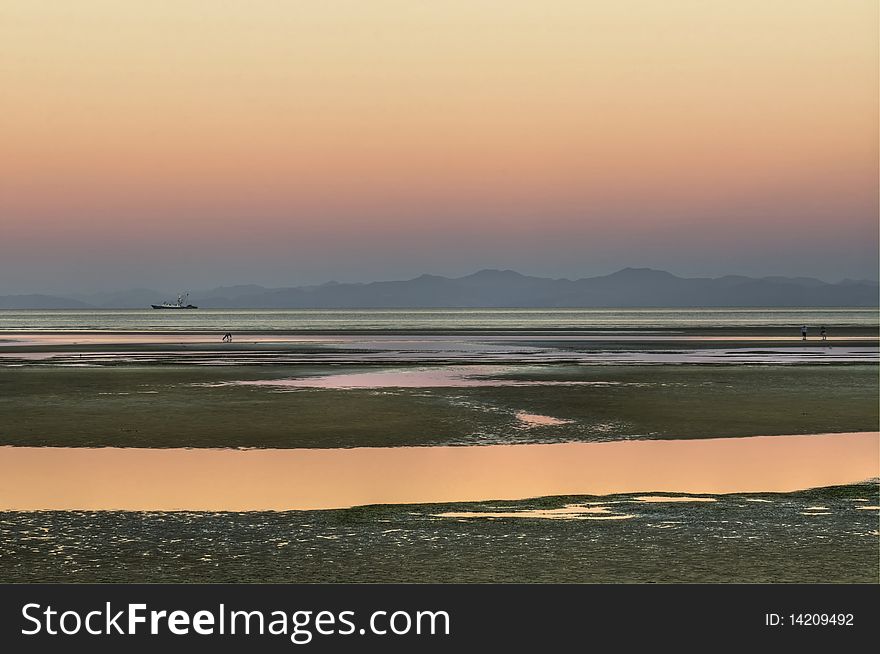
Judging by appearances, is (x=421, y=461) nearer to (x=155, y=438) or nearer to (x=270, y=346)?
(x=155, y=438)

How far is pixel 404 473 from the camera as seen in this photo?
806 inches

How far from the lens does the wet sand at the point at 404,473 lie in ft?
57.4

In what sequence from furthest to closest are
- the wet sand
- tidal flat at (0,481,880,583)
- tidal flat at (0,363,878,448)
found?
tidal flat at (0,363,878,448)
the wet sand
tidal flat at (0,481,880,583)

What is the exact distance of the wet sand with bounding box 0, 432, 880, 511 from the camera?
17484mm

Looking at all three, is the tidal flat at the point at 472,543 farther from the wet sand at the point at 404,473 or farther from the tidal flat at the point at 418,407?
the tidal flat at the point at 418,407

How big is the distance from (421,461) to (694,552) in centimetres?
1004

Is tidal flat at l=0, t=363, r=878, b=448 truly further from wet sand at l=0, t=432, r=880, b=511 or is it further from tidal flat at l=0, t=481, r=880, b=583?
tidal flat at l=0, t=481, r=880, b=583

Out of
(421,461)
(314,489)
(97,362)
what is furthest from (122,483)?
(97,362)

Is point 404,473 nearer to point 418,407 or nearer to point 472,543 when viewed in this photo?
point 472,543

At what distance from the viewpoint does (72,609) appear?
9.08 m

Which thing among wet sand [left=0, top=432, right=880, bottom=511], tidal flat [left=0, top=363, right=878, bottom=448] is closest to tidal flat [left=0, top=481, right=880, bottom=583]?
wet sand [left=0, top=432, right=880, bottom=511]

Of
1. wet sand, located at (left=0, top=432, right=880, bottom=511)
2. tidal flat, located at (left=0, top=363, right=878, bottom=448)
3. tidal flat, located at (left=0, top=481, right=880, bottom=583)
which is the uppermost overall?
tidal flat, located at (left=0, top=363, right=878, bottom=448)

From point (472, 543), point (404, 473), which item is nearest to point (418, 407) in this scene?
point (404, 473)

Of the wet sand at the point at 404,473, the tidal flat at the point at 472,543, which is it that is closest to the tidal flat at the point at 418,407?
the wet sand at the point at 404,473
